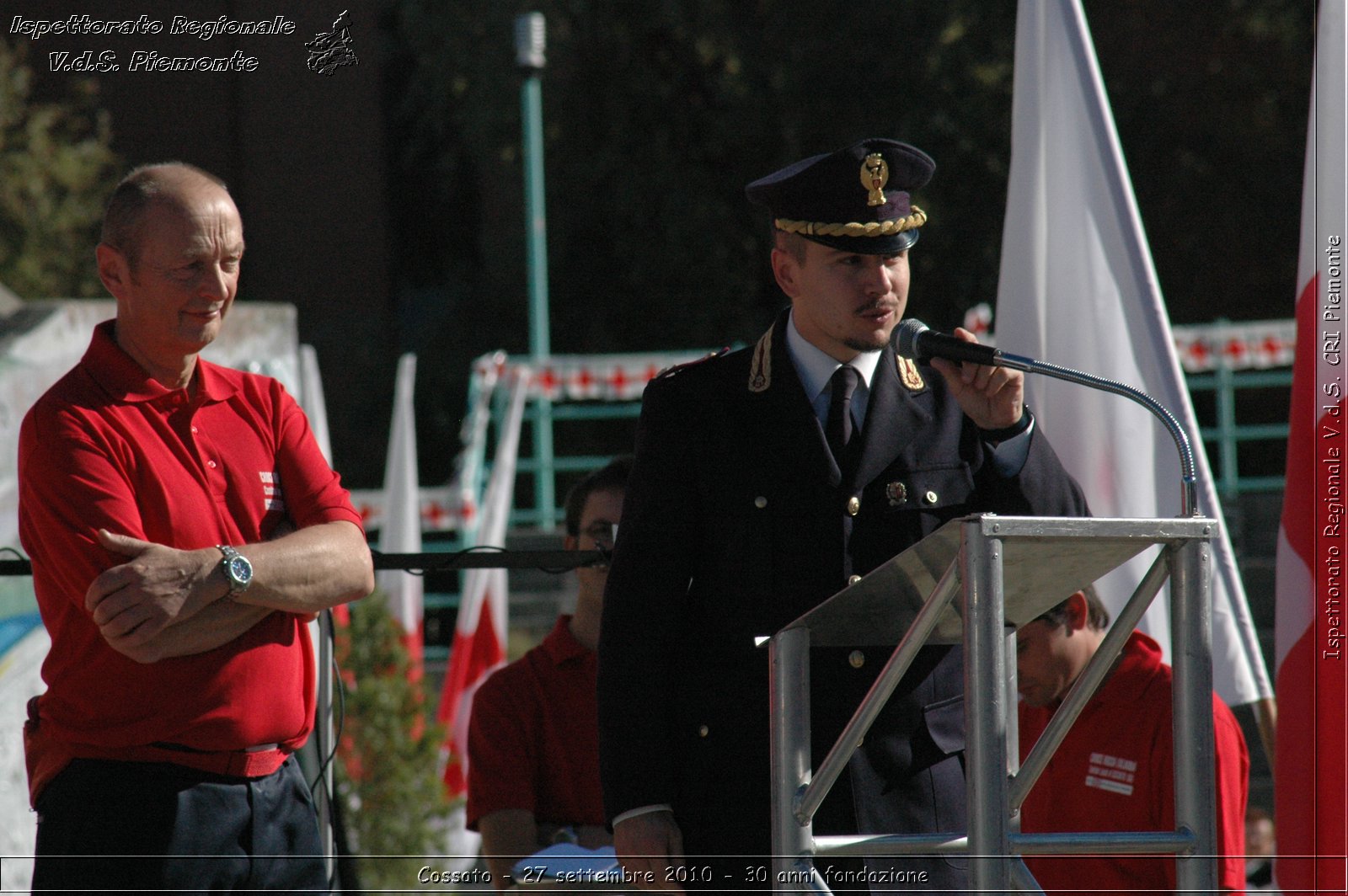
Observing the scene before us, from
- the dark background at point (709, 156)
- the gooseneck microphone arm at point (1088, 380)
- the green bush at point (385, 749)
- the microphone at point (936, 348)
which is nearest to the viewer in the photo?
the gooseneck microphone arm at point (1088, 380)

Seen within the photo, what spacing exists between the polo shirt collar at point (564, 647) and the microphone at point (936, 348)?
69.3 inches

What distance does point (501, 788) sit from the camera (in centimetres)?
349

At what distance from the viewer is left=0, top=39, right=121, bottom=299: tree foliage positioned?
16.2ft

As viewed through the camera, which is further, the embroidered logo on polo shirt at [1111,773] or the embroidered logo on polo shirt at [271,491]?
the embroidered logo on polo shirt at [1111,773]

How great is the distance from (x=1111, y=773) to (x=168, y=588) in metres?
1.85

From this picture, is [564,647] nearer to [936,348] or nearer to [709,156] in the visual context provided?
[936,348]

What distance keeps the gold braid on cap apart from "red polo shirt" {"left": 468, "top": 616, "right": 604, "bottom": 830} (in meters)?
1.49

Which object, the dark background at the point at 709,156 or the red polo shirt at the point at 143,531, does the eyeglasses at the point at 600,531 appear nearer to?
the red polo shirt at the point at 143,531

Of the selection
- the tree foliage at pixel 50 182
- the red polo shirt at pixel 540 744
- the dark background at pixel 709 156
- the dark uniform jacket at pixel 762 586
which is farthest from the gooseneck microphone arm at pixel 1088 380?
the dark background at pixel 709 156

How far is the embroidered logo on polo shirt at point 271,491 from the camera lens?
2619mm

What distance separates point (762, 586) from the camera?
2.45m

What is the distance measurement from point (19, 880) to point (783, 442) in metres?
2.68

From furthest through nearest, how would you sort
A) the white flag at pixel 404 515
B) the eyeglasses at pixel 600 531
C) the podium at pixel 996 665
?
the white flag at pixel 404 515 → the eyeglasses at pixel 600 531 → the podium at pixel 996 665

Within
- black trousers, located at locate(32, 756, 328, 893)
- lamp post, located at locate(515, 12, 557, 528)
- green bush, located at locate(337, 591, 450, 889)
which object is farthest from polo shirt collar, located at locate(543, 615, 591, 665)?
lamp post, located at locate(515, 12, 557, 528)
